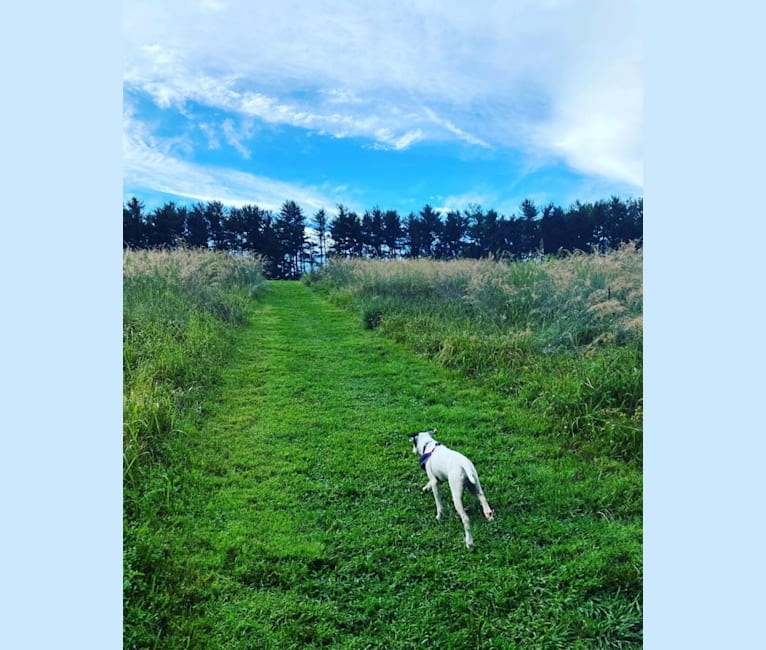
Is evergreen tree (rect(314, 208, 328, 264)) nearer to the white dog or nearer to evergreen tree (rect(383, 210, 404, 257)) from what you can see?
evergreen tree (rect(383, 210, 404, 257))

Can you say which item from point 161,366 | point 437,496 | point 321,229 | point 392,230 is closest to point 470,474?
point 437,496

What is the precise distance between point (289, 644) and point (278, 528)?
48cm

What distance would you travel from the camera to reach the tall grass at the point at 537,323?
2543mm

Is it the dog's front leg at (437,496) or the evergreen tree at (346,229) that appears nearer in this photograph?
the dog's front leg at (437,496)

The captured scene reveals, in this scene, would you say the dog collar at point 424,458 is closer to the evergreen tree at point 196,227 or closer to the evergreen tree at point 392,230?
the evergreen tree at point 392,230

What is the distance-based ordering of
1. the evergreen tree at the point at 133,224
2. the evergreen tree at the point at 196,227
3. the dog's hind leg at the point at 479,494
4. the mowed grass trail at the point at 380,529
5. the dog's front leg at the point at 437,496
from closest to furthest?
1. the mowed grass trail at the point at 380,529
2. the dog's hind leg at the point at 479,494
3. the dog's front leg at the point at 437,496
4. the evergreen tree at the point at 133,224
5. the evergreen tree at the point at 196,227

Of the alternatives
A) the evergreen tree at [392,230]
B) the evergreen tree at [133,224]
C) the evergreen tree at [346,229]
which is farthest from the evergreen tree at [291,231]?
the evergreen tree at [133,224]

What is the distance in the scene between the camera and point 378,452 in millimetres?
2492

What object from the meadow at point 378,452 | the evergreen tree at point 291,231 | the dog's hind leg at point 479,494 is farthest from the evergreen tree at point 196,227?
the dog's hind leg at point 479,494

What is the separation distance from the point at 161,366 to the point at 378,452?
1.28 metres

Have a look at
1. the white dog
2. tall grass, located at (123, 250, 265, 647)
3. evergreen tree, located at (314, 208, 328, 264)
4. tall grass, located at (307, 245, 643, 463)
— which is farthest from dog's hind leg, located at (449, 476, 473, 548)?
evergreen tree, located at (314, 208, 328, 264)

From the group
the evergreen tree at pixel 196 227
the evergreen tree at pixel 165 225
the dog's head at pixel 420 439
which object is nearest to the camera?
the dog's head at pixel 420 439

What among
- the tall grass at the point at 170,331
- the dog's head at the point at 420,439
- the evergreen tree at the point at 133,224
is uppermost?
the evergreen tree at the point at 133,224

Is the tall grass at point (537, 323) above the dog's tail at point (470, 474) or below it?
above
